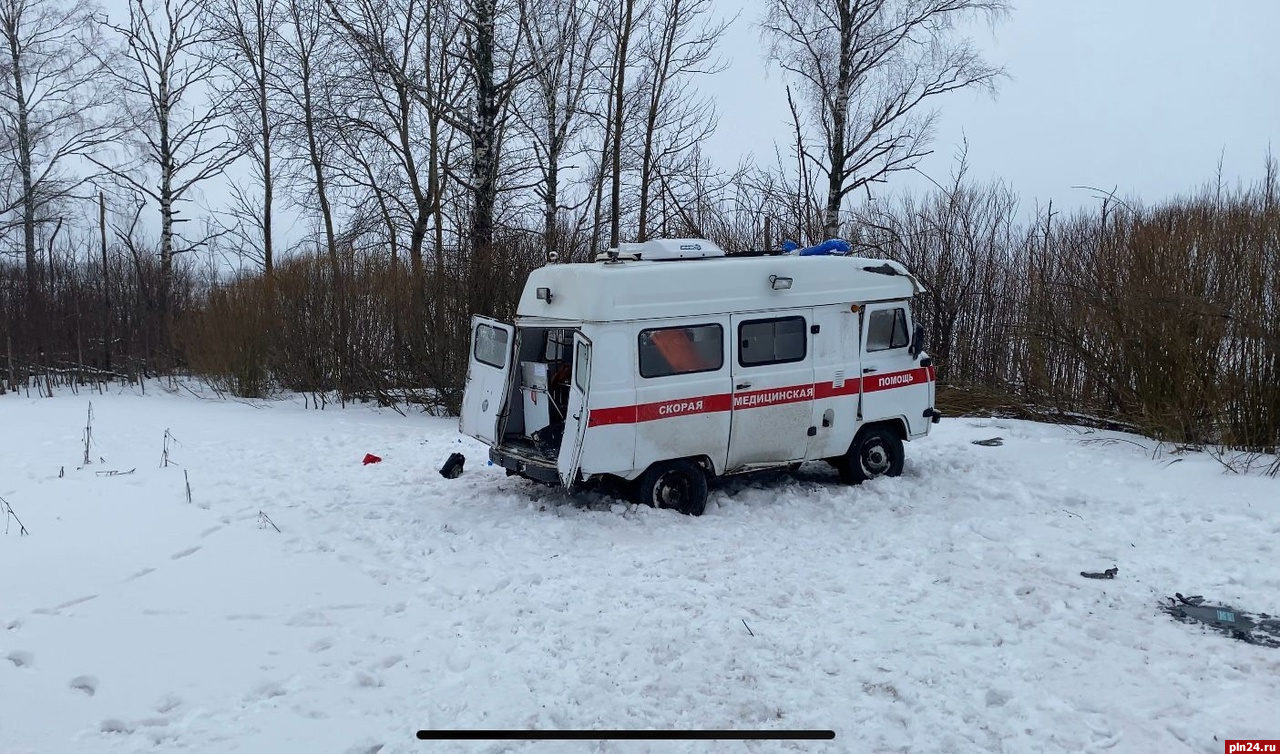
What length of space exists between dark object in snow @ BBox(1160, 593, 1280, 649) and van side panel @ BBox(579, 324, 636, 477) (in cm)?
469

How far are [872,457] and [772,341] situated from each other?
2018 millimetres

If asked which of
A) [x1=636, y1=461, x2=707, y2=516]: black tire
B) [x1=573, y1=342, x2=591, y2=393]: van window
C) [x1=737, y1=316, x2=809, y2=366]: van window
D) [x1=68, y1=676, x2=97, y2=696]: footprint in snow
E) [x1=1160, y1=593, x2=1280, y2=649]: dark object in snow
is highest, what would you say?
[x1=737, y1=316, x2=809, y2=366]: van window

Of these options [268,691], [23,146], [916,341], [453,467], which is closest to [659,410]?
[453,467]

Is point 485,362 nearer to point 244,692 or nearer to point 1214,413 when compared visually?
point 244,692

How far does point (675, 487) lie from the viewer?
9.14 metres

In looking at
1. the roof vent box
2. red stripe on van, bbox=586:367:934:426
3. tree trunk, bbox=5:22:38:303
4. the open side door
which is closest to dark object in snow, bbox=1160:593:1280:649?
red stripe on van, bbox=586:367:934:426

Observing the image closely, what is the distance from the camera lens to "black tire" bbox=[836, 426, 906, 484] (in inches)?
391

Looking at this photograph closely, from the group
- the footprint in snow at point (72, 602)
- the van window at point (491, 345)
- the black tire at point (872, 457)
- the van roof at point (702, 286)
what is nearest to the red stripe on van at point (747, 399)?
the black tire at point (872, 457)

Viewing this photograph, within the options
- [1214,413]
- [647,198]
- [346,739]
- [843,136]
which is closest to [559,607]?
[346,739]

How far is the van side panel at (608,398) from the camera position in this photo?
850cm

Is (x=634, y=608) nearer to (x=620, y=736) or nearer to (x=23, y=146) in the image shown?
(x=620, y=736)

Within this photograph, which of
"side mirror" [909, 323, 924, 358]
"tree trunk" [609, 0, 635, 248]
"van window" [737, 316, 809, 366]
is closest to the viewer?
"van window" [737, 316, 809, 366]

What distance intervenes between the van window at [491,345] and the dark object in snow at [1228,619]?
636 centimetres

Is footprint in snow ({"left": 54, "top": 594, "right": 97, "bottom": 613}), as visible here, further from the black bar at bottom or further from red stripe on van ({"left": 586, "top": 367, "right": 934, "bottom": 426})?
red stripe on van ({"left": 586, "top": 367, "right": 934, "bottom": 426})
